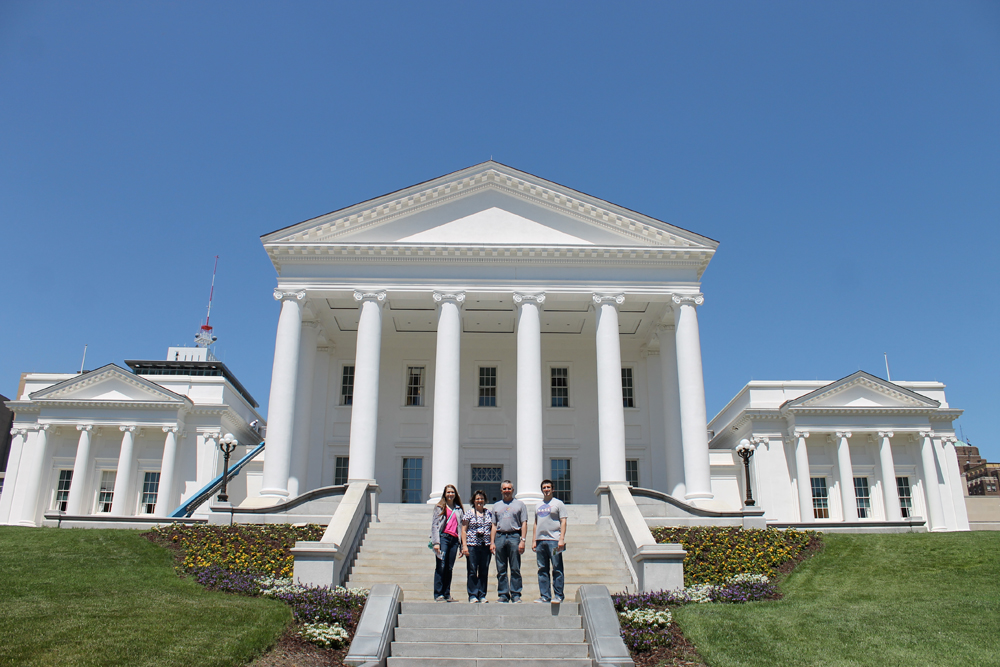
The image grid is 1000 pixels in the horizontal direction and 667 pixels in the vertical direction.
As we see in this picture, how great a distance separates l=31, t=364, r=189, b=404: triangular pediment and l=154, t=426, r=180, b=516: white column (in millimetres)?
1846

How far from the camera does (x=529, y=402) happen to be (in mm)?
27547

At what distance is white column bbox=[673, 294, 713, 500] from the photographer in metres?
27.8

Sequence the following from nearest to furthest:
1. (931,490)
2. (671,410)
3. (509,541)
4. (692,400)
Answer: (509,541) → (692,400) → (671,410) → (931,490)

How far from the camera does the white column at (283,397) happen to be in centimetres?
2730

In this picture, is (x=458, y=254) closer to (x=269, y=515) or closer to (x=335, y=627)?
(x=269, y=515)

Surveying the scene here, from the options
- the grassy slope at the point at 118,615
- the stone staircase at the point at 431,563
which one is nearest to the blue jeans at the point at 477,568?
the stone staircase at the point at 431,563

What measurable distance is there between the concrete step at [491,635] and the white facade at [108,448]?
103 feet

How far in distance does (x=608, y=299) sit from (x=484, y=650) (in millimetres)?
19224

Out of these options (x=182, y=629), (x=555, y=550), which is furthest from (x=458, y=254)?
(x=182, y=629)

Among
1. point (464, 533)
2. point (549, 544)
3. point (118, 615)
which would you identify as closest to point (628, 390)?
point (549, 544)

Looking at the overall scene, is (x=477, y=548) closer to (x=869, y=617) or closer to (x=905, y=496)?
(x=869, y=617)

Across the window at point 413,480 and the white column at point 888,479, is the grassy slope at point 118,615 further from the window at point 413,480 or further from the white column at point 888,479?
the white column at point 888,479

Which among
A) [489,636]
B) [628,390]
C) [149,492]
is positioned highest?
[628,390]

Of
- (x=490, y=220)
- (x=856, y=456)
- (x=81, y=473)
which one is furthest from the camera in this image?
(x=856, y=456)
